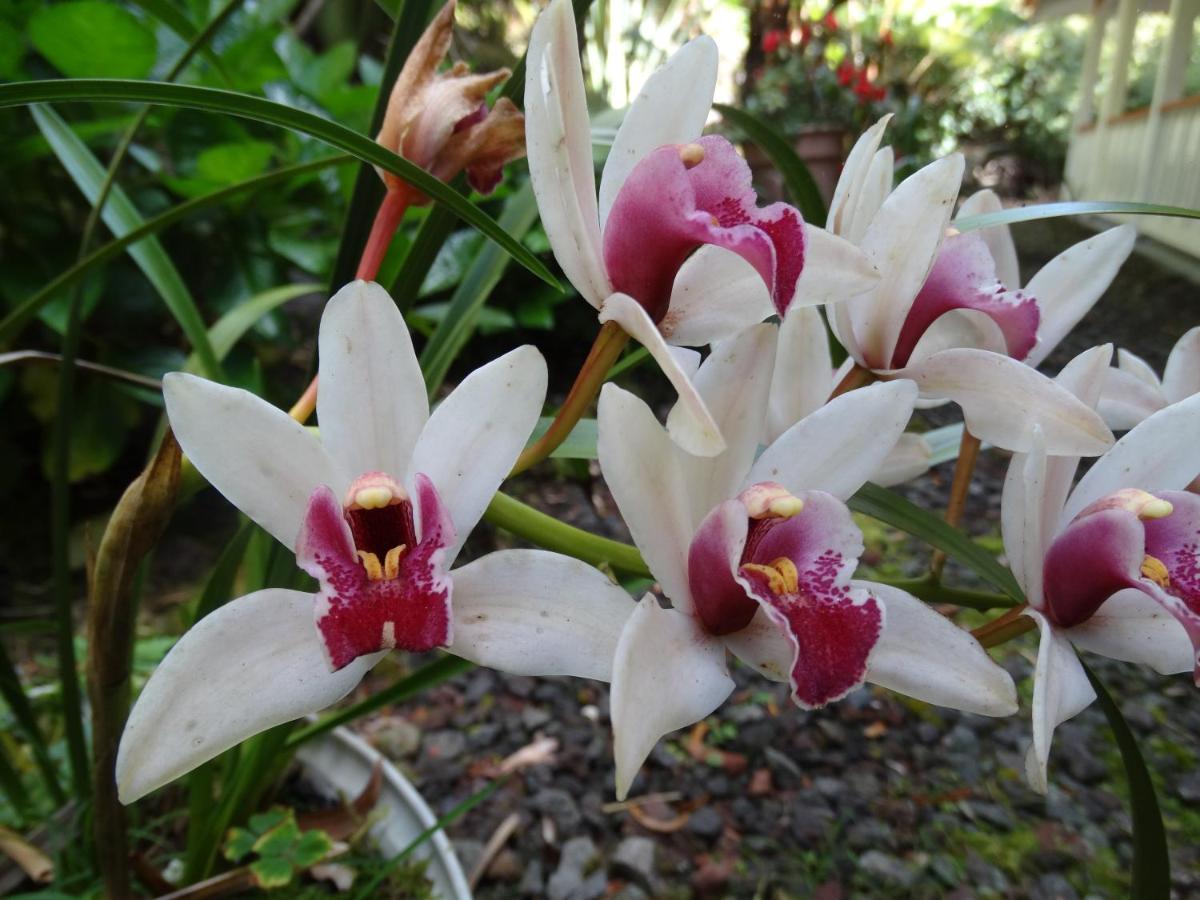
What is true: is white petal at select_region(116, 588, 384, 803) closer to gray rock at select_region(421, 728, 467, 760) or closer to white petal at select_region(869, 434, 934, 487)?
white petal at select_region(869, 434, 934, 487)

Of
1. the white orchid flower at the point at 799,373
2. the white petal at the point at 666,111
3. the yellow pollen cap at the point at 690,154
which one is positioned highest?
the white petal at the point at 666,111

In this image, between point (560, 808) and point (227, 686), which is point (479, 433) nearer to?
point (227, 686)

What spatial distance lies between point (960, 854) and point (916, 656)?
38.5 inches

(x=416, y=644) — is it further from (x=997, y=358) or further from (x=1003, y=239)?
(x=1003, y=239)

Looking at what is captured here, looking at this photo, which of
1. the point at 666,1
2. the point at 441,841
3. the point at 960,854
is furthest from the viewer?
the point at 666,1

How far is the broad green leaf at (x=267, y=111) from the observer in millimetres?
397

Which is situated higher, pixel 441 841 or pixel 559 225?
pixel 559 225

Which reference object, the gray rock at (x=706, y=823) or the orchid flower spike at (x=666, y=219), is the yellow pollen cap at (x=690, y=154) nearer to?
the orchid flower spike at (x=666, y=219)

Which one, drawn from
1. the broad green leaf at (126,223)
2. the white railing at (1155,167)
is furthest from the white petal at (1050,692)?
the white railing at (1155,167)

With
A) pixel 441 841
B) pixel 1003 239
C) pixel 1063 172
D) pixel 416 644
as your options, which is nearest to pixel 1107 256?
pixel 1003 239

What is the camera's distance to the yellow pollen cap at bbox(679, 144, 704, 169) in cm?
42

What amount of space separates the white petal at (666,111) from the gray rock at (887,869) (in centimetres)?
109

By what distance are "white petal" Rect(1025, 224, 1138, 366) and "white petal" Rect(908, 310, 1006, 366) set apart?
0.11 ft

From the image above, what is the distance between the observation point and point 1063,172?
6652 mm
